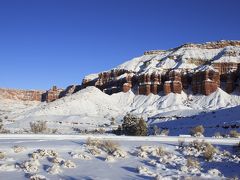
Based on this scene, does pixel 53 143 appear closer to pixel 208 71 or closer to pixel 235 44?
pixel 208 71

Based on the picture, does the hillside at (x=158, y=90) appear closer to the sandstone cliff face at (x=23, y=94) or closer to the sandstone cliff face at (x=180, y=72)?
the sandstone cliff face at (x=180, y=72)

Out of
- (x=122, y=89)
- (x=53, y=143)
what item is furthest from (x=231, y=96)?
(x=53, y=143)

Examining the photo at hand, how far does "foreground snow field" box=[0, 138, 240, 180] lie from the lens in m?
13.9

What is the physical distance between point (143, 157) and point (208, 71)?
277 feet

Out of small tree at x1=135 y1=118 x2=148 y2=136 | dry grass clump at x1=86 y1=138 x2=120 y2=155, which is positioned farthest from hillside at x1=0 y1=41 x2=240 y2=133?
dry grass clump at x1=86 y1=138 x2=120 y2=155

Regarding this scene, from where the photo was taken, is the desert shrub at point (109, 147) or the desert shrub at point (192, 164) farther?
the desert shrub at point (109, 147)

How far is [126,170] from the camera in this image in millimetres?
14453

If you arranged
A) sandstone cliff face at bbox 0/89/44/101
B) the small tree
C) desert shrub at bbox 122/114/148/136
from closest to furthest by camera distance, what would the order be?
1. the small tree
2. desert shrub at bbox 122/114/148/136
3. sandstone cliff face at bbox 0/89/44/101

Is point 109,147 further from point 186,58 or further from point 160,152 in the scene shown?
point 186,58

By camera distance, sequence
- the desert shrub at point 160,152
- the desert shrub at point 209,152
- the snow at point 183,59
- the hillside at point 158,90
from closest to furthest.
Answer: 1. the desert shrub at point 209,152
2. the desert shrub at point 160,152
3. the hillside at point 158,90
4. the snow at point 183,59

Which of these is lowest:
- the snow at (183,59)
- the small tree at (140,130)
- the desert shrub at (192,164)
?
the desert shrub at (192,164)

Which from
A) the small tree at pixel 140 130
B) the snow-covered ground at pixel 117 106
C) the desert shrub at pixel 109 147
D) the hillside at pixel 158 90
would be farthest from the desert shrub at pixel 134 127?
the snow-covered ground at pixel 117 106

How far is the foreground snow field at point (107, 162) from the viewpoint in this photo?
45.6 ft

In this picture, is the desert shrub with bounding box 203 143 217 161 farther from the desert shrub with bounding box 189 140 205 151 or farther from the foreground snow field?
the desert shrub with bounding box 189 140 205 151
